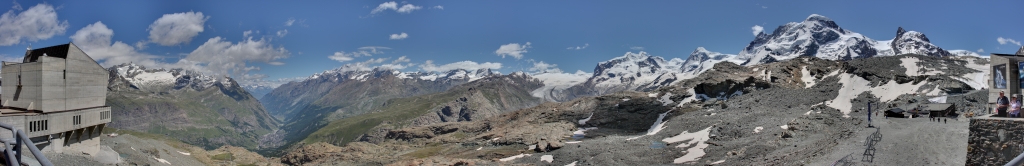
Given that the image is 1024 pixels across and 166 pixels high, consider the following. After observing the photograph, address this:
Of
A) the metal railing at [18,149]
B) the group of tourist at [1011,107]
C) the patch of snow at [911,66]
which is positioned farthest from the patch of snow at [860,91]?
the metal railing at [18,149]

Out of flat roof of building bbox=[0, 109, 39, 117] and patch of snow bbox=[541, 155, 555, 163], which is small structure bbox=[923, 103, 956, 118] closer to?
patch of snow bbox=[541, 155, 555, 163]

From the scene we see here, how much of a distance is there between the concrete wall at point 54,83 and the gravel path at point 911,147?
2027 inches

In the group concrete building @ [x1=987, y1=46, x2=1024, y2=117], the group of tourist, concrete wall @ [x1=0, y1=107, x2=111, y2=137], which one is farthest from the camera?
concrete wall @ [x1=0, y1=107, x2=111, y2=137]

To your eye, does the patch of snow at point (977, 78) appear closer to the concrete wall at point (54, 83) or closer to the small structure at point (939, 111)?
the small structure at point (939, 111)

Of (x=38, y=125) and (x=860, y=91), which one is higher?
(x=860, y=91)

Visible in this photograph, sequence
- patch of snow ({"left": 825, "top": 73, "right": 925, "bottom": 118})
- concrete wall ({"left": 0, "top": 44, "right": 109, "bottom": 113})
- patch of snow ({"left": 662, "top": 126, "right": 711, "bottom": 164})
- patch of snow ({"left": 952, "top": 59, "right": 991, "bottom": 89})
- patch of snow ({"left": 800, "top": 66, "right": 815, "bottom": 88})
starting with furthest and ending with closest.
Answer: patch of snow ({"left": 800, "top": 66, "right": 815, "bottom": 88})
patch of snow ({"left": 952, "top": 59, "right": 991, "bottom": 89})
patch of snow ({"left": 825, "top": 73, "right": 925, "bottom": 118})
patch of snow ({"left": 662, "top": 126, "right": 711, "bottom": 164})
concrete wall ({"left": 0, "top": 44, "right": 109, "bottom": 113})

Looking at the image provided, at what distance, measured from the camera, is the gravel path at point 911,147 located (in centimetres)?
2667

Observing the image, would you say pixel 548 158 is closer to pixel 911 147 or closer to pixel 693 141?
pixel 693 141

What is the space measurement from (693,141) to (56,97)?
197ft

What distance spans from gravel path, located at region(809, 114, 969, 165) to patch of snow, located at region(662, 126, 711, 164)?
15.3 m

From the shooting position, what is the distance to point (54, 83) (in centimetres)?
3609

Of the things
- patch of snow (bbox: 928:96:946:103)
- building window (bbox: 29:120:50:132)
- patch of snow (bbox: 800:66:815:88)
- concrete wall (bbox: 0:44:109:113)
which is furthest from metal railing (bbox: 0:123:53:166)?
patch of snow (bbox: 800:66:815:88)

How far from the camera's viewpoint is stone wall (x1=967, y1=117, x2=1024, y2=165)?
14.9 meters

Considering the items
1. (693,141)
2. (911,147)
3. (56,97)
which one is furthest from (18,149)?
(693,141)
